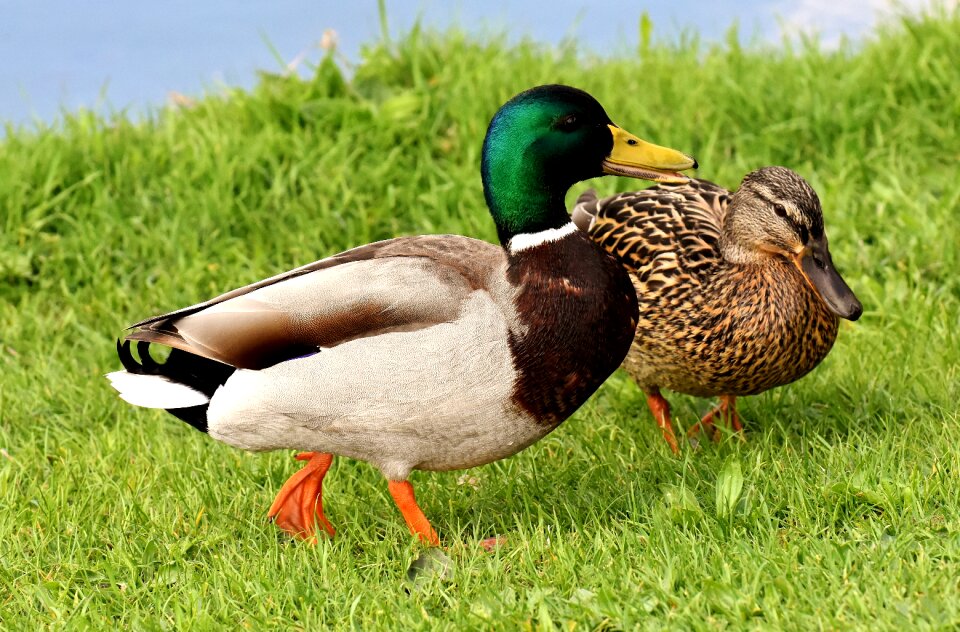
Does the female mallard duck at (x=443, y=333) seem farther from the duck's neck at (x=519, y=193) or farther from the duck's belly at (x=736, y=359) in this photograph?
the duck's belly at (x=736, y=359)

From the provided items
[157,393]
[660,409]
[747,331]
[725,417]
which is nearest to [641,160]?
[747,331]

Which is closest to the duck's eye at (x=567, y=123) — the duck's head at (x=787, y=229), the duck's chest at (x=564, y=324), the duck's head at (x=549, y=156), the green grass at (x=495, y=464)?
the duck's head at (x=549, y=156)

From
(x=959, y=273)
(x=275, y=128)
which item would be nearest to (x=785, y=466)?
(x=959, y=273)

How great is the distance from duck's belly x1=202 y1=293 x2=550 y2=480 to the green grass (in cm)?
32

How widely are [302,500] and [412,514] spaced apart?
43 centimetres

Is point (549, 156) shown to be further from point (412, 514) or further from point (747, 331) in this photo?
point (412, 514)

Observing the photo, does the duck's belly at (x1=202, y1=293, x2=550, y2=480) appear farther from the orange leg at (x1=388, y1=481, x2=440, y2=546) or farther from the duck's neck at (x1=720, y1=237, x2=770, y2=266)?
the duck's neck at (x1=720, y1=237, x2=770, y2=266)

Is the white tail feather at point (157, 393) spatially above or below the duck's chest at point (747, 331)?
above

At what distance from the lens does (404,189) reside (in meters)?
6.32

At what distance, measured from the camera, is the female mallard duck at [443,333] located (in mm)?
3236

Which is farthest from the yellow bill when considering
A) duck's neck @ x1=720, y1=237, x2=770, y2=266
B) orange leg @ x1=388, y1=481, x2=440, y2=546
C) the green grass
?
orange leg @ x1=388, y1=481, x2=440, y2=546

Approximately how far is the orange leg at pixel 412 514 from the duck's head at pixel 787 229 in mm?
1395

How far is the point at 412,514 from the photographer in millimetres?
3559

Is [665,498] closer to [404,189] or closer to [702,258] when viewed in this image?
[702,258]
